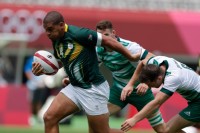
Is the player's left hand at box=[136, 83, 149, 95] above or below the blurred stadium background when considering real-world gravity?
above

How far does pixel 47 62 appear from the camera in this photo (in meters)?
11.8

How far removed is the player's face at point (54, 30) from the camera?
11.3 m

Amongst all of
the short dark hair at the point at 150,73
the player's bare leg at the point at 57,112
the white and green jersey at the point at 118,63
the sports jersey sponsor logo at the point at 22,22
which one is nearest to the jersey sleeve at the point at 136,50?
the white and green jersey at the point at 118,63

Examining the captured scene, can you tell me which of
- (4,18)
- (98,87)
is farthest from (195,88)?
(4,18)

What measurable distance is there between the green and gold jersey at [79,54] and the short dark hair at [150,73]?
0.69 metres

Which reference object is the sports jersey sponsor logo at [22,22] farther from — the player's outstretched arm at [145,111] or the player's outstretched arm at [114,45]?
the player's outstretched arm at [114,45]

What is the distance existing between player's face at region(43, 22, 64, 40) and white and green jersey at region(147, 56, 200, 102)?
1618 millimetres

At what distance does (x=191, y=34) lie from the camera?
31.4 metres

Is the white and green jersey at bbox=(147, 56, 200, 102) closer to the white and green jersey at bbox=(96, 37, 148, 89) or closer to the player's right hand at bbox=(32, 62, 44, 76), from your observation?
the white and green jersey at bbox=(96, 37, 148, 89)

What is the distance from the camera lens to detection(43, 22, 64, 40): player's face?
11.3 meters

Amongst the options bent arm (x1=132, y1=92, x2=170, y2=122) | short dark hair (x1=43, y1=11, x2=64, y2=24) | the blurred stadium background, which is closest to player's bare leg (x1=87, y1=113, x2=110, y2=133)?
bent arm (x1=132, y1=92, x2=170, y2=122)

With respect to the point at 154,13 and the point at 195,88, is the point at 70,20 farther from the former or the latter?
the point at 195,88

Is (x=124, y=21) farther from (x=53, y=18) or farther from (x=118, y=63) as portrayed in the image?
(x=53, y=18)

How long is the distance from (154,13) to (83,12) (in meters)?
2.89
